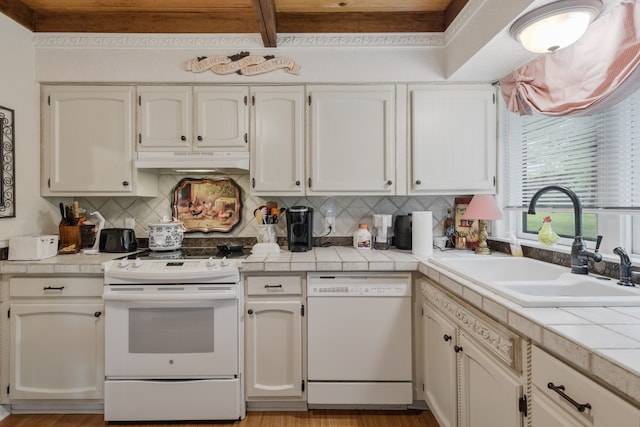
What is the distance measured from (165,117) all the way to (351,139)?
4.09 feet

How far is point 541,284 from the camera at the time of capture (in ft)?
4.44

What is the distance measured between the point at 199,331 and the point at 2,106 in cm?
178

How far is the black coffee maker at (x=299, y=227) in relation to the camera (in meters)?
2.21

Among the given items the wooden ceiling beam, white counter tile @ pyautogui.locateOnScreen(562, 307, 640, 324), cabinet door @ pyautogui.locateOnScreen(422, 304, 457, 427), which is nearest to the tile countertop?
white counter tile @ pyautogui.locateOnScreen(562, 307, 640, 324)

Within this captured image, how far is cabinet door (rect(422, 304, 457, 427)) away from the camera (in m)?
1.52

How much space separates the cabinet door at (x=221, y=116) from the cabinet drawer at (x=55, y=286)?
101 centimetres

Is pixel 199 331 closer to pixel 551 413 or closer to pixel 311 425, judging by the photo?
pixel 311 425

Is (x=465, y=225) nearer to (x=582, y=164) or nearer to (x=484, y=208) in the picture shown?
(x=484, y=208)

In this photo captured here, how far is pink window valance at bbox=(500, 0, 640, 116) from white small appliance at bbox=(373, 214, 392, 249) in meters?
1.08

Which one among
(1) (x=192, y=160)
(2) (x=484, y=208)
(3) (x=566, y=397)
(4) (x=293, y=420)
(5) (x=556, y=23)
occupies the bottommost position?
(4) (x=293, y=420)

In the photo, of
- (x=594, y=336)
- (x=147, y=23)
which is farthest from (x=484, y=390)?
(x=147, y=23)

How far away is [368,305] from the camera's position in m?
1.91

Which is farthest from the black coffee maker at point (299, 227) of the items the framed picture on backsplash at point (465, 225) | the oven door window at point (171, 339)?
the framed picture on backsplash at point (465, 225)

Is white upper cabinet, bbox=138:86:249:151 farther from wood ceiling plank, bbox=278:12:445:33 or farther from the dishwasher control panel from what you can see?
the dishwasher control panel
